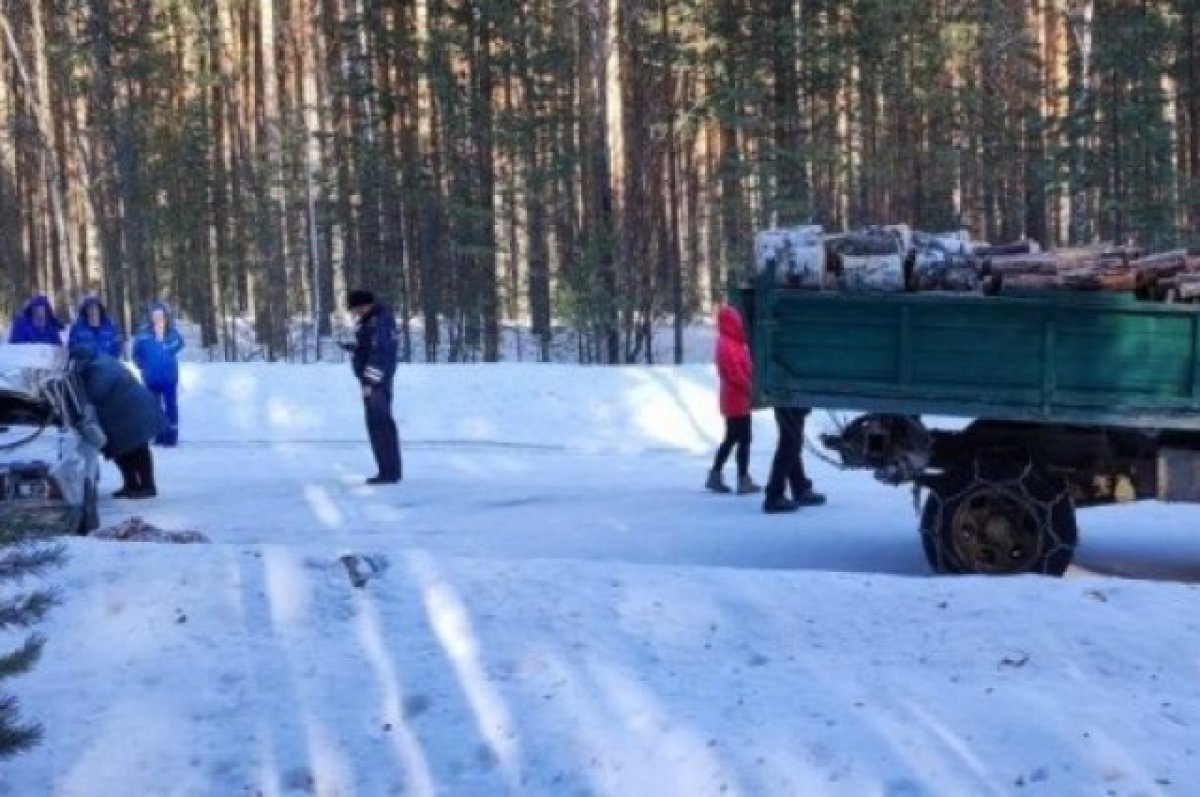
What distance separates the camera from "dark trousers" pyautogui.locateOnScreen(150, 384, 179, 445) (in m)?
16.1

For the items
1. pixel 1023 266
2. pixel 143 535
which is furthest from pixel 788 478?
pixel 143 535

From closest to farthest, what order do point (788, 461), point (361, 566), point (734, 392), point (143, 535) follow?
point (361, 566) < point (143, 535) < point (788, 461) < point (734, 392)

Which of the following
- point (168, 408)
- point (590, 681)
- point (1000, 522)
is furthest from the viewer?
point (168, 408)

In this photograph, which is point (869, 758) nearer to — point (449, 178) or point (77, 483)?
point (77, 483)

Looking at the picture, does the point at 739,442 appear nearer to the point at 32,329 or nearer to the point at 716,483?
the point at 716,483

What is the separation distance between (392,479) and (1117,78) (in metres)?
17.1

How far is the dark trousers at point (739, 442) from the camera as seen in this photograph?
40.3ft

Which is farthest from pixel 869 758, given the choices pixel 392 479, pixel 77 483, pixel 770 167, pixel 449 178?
pixel 449 178

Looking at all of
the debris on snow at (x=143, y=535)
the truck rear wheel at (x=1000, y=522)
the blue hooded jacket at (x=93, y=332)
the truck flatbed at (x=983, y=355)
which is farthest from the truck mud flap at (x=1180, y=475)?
the blue hooded jacket at (x=93, y=332)

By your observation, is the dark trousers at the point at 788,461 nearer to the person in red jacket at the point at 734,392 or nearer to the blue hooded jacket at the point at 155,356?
the person in red jacket at the point at 734,392

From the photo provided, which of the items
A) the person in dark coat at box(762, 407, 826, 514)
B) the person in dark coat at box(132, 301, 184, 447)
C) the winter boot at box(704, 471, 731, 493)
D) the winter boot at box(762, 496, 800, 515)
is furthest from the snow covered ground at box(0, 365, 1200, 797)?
the person in dark coat at box(132, 301, 184, 447)

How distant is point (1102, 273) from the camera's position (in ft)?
26.4

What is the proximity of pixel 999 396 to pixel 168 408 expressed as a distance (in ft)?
35.2

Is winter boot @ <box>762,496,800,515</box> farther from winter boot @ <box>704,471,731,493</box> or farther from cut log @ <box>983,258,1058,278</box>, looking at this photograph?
cut log @ <box>983,258,1058,278</box>
